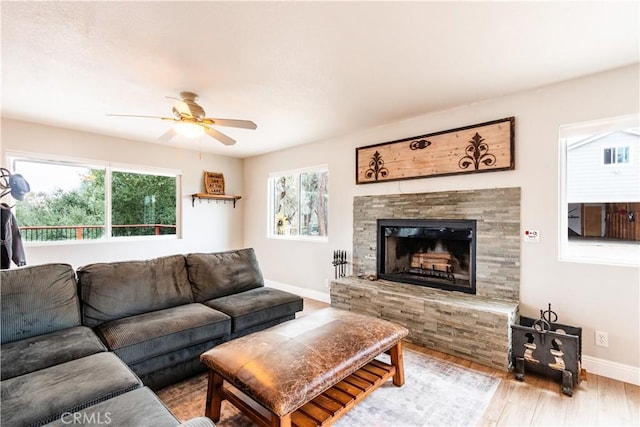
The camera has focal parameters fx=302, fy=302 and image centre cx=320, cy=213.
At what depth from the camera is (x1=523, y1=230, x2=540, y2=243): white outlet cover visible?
107 inches

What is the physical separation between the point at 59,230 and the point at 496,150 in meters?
5.34

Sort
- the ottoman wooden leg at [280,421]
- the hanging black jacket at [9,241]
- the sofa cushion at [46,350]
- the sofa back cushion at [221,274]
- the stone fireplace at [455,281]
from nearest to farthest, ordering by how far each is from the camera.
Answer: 1. the ottoman wooden leg at [280,421]
2. the sofa cushion at [46,350]
3. the stone fireplace at [455,281]
4. the sofa back cushion at [221,274]
5. the hanging black jacket at [9,241]

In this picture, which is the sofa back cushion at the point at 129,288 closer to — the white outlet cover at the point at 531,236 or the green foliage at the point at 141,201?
the green foliage at the point at 141,201

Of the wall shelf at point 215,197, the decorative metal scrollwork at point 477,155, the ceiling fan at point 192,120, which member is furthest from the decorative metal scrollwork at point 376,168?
the wall shelf at point 215,197

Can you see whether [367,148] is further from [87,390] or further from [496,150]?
[87,390]

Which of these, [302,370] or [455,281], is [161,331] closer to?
[302,370]

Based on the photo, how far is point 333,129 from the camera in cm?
400

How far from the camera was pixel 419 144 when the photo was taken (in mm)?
3490

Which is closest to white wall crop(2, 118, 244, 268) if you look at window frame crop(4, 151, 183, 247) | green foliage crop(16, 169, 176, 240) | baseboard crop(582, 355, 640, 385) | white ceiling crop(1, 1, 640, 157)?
window frame crop(4, 151, 183, 247)

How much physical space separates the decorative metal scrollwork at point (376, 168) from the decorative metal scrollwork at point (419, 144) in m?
0.42

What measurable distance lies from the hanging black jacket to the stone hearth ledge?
3.56m

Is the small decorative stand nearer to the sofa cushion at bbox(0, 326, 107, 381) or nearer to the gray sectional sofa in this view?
the gray sectional sofa

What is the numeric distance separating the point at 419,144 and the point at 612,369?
8.47 ft

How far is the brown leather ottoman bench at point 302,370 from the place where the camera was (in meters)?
1.51
